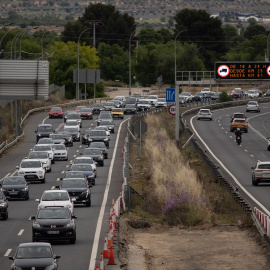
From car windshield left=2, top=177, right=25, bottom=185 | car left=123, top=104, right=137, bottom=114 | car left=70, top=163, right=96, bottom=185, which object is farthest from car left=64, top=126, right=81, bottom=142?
car windshield left=2, top=177, right=25, bottom=185

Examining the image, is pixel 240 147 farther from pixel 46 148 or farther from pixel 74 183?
pixel 74 183

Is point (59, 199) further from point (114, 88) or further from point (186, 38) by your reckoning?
point (186, 38)

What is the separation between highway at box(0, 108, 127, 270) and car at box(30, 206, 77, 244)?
0.36m

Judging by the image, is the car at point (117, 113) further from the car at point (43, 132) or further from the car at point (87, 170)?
the car at point (87, 170)

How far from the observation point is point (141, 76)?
153250mm

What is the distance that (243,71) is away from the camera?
54.8m

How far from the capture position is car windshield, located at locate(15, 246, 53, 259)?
2236 cm

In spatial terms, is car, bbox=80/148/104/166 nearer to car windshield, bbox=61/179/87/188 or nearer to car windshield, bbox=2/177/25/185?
car windshield, bbox=2/177/25/185

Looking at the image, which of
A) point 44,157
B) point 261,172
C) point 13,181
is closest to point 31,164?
point 44,157

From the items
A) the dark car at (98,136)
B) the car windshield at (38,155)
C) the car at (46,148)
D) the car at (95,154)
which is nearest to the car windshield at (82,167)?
the car windshield at (38,155)

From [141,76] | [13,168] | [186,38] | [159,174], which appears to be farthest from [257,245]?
[186,38]

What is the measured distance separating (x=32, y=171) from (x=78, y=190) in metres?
10.0

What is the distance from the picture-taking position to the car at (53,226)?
28.2 m

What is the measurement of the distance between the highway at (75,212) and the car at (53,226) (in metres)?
0.36
